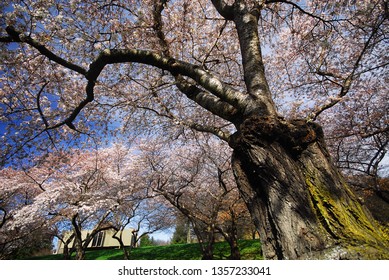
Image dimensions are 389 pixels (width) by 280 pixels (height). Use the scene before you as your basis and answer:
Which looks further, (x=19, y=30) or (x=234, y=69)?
(x=234, y=69)

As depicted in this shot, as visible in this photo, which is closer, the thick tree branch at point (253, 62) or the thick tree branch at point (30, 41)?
the thick tree branch at point (253, 62)

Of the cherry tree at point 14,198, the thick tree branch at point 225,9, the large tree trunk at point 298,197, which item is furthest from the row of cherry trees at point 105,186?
the large tree trunk at point 298,197

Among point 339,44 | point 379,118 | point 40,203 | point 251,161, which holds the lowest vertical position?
point 251,161

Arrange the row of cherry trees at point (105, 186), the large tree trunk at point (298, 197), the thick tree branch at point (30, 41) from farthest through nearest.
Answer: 1. the row of cherry trees at point (105, 186)
2. the thick tree branch at point (30, 41)
3. the large tree trunk at point (298, 197)

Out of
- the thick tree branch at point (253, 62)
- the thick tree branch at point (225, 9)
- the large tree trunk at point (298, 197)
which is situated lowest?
the large tree trunk at point (298, 197)

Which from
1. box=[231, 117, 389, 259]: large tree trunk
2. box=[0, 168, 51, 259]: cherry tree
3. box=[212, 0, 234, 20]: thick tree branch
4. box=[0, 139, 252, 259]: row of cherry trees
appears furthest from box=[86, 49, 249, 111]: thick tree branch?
box=[0, 168, 51, 259]: cherry tree

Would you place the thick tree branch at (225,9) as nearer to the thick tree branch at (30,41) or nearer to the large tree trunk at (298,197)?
the large tree trunk at (298,197)

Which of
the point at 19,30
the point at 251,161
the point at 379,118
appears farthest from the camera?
the point at 379,118

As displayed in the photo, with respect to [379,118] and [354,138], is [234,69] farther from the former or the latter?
[354,138]

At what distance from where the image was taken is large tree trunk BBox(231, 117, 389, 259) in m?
1.39

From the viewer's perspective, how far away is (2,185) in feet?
38.5

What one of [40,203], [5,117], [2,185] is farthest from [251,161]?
[2,185]

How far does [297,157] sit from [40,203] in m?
11.6

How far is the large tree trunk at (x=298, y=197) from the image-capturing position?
1.39 m
